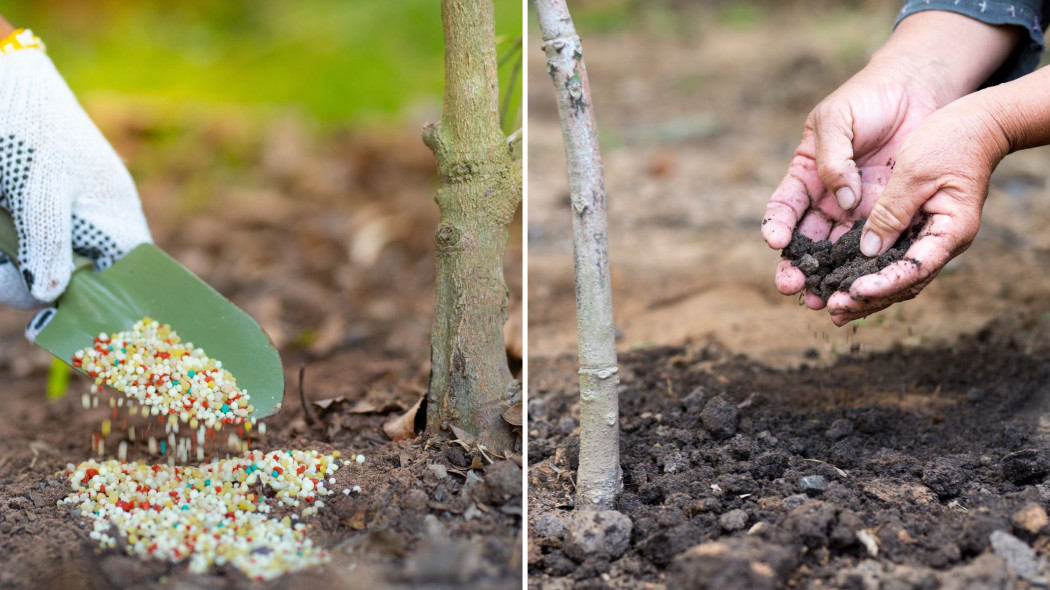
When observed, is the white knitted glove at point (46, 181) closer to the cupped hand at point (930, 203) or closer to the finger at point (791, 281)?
the finger at point (791, 281)

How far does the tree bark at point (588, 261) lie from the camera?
4.94 feet

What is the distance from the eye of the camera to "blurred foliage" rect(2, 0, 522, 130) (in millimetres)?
5664

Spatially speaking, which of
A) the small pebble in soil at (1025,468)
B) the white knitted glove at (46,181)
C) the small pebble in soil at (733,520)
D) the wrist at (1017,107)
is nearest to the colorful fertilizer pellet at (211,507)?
the white knitted glove at (46,181)

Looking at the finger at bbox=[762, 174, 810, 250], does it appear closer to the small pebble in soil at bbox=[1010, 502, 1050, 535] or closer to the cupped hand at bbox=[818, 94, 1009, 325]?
the cupped hand at bbox=[818, 94, 1009, 325]

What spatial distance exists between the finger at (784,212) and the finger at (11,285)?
1799mm

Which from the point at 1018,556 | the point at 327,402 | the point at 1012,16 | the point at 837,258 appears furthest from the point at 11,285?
the point at 1012,16

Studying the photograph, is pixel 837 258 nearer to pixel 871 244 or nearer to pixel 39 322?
pixel 871 244

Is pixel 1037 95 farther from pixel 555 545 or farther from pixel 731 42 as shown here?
pixel 731 42

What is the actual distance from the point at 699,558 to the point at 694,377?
953 millimetres

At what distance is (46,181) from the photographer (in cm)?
211

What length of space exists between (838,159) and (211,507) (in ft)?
4.82

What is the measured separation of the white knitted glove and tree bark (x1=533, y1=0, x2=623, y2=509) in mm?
1328

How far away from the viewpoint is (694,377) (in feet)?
7.63

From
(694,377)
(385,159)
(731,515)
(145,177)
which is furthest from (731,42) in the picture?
(731,515)
